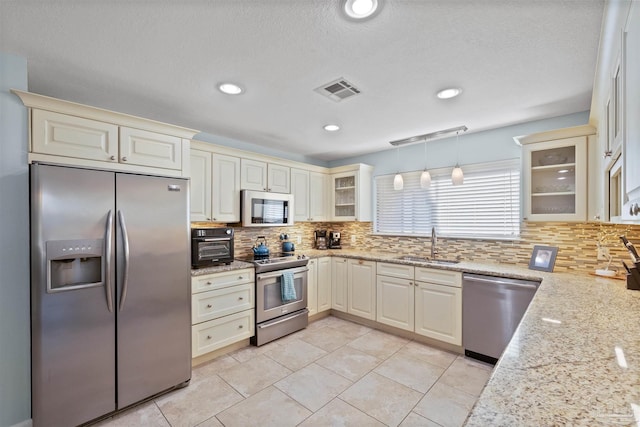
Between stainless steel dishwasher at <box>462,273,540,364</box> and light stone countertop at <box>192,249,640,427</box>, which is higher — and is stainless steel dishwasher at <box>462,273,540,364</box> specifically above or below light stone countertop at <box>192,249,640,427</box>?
below

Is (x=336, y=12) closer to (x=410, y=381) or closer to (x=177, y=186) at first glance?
(x=177, y=186)

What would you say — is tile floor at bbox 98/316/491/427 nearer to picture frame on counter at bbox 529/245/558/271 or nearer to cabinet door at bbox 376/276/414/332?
cabinet door at bbox 376/276/414/332

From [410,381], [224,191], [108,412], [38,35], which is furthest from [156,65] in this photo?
[410,381]

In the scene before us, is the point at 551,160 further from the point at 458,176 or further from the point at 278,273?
the point at 278,273

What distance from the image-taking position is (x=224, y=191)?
130 inches

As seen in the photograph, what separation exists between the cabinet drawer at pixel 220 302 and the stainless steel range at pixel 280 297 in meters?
0.14

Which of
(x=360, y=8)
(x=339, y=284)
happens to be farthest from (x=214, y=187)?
(x=360, y=8)

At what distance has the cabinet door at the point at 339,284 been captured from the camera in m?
3.96

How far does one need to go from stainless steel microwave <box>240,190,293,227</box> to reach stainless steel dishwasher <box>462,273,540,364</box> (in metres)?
2.24

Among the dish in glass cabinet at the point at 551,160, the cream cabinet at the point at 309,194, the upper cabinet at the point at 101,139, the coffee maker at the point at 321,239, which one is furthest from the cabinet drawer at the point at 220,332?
the dish in glass cabinet at the point at 551,160

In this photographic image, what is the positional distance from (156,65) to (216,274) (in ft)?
6.02

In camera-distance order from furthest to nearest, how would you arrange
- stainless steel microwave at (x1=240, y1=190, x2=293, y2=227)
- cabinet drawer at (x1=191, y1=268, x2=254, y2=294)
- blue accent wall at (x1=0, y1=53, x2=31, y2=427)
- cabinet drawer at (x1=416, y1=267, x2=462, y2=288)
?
stainless steel microwave at (x1=240, y1=190, x2=293, y2=227) → cabinet drawer at (x1=416, y1=267, x2=462, y2=288) → cabinet drawer at (x1=191, y1=268, x2=254, y2=294) → blue accent wall at (x1=0, y1=53, x2=31, y2=427)

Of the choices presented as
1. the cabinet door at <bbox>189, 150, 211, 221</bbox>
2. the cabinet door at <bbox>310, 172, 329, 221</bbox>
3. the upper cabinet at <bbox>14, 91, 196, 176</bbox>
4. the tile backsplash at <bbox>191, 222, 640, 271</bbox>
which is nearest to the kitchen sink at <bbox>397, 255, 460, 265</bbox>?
the tile backsplash at <bbox>191, 222, 640, 271</bbox>

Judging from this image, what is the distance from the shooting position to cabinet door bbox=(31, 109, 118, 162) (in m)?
1.84
